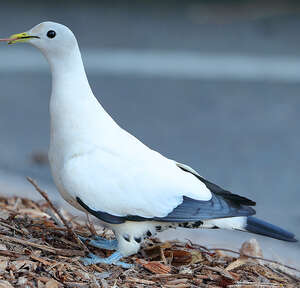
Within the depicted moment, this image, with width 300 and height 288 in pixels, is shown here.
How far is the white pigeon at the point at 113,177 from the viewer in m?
3.53

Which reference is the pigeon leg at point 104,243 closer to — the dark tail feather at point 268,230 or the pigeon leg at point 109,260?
the pigeon leg at point 109,260

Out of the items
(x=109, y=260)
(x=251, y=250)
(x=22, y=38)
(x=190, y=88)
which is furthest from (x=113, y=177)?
(x=190, y=88)

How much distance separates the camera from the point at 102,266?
143 inches

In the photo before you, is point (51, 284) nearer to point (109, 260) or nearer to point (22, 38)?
point (109, 260)

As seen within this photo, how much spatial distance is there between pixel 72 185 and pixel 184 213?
0.55 meters

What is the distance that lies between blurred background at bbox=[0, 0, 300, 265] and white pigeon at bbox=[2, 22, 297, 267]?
1429 mm

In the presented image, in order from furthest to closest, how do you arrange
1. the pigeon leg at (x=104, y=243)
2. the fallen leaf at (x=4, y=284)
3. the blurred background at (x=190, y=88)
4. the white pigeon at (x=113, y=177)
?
1. the blurred background at (x=190, y=88)
2. the pigeon leg at (x=104, y=243)
3. the white pigeon at (x=113, y=177)
4. the fallen leaf at (x=4, y=284)

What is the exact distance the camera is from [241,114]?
29.3 ft

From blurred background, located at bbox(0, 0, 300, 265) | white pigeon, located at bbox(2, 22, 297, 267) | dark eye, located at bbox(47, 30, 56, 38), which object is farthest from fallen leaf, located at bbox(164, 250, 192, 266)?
dark eye, located at bbox(47, 30, 56, 38)

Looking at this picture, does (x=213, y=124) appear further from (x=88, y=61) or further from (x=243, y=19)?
(x=243, y=19)

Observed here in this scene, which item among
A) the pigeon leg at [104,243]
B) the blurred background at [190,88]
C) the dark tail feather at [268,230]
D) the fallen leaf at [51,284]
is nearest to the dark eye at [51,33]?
the pigeon leg at [104,243]

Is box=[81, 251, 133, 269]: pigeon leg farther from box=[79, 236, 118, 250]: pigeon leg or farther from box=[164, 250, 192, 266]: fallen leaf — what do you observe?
box=[164, 250, 192, 266]: fallen leaf

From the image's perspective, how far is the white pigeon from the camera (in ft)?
11.6

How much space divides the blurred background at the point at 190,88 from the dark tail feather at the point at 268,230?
129 centimetres
